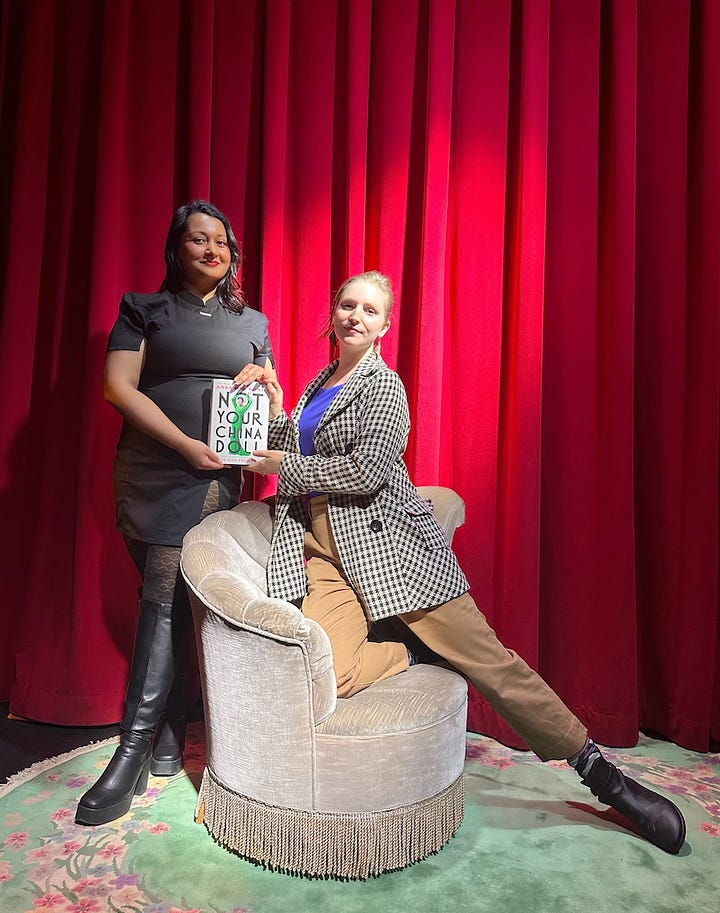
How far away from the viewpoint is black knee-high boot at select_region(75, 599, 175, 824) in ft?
6.35

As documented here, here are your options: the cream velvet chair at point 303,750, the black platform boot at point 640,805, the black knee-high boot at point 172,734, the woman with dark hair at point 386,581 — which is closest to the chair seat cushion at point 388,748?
the cream velvet chair at point 303,750

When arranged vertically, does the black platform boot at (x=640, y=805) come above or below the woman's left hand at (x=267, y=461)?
below

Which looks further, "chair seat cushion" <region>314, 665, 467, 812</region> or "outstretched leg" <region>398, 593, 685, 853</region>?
"outstretched leg" <region>398, 593, 685, 853</region>

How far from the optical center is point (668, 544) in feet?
8.39

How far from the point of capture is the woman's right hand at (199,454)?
2.04 metres

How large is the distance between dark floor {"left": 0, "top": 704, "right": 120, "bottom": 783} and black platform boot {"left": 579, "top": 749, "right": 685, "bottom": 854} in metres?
1.53

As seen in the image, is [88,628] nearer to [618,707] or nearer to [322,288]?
[322,288]

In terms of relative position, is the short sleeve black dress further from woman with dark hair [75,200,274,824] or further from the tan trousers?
the tan trousers

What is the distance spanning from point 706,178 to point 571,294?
1.79 ft

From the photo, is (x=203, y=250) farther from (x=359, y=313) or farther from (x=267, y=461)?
(x=267, y=461)

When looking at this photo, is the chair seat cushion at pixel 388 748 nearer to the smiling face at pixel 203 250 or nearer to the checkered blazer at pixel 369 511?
the checkered blazer at pixel 369 511

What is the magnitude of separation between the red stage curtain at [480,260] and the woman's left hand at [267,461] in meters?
0.66

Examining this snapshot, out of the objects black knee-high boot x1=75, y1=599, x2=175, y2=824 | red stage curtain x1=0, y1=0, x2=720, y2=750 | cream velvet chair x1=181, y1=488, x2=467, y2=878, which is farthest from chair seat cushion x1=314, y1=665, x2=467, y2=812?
red stage curtain x1=0, y1=0, x2=720, y2=750

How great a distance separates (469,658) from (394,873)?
50cm
